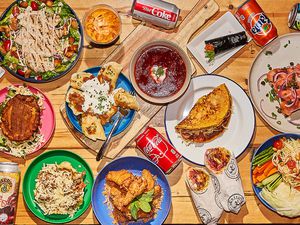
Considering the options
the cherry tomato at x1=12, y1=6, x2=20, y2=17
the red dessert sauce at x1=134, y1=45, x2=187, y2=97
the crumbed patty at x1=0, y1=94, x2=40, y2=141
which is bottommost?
the red dessert sauce at x1=134, y1=45, x2=187, y2=97

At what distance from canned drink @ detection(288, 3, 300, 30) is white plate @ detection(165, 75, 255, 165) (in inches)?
24.4

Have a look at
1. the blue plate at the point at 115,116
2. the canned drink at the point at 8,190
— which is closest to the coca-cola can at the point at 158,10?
the blue plate at the point at 115,116

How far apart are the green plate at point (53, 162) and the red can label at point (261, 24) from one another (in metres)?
1.58

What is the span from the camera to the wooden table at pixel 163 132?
389cm

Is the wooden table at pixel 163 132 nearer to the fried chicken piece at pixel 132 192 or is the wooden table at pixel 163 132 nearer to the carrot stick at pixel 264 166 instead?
the carrot stick at pixel 264 166

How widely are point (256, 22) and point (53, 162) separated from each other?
1789 millimetres

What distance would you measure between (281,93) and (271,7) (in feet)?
2.17

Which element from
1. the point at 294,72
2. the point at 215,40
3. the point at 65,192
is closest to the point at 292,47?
the point at 294,72

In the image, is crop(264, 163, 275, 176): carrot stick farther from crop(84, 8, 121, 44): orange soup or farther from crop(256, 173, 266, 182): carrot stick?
crop(84, 8, 121, 44): orange soup

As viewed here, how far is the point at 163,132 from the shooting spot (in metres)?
3.95

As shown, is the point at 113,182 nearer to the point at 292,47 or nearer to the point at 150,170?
the point at 150,170

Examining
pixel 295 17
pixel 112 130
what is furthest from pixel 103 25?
pixel 295 17

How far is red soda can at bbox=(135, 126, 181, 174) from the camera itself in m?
3.74

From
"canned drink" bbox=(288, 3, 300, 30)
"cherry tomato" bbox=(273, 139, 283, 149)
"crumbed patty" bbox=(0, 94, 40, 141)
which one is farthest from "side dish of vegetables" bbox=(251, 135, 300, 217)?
"crumbed patty" bbox=(0, 94, 40, 141)
